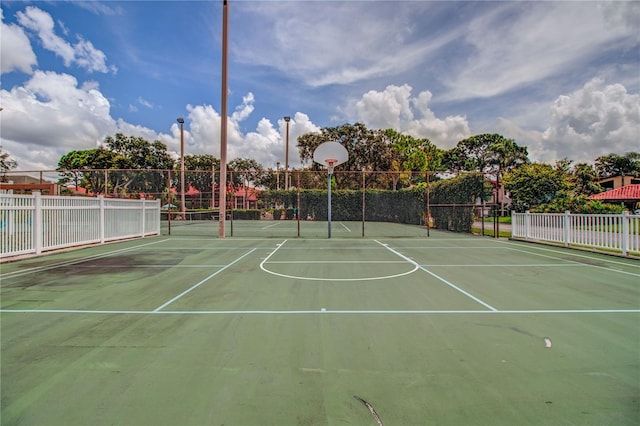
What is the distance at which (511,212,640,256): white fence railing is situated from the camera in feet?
27.0

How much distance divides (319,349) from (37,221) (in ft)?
29.6

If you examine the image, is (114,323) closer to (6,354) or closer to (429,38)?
(6,354)

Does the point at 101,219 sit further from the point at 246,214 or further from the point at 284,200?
the point at 246,214

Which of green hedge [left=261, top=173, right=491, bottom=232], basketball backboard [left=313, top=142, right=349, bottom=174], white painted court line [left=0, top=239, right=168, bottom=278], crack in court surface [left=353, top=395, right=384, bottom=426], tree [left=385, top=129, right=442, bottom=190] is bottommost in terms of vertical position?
crack in court surface [left=353, top=395, right=384, bottom=426]

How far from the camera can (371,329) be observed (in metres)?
3.31

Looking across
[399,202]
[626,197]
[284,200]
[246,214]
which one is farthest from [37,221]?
[626,197]

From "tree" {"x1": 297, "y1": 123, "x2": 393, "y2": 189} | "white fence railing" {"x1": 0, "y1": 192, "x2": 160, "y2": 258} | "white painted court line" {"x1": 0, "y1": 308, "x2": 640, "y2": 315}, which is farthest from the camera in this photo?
"tree" {"x1": 297, "y1": 123, "x2": 393, "y2": 189}

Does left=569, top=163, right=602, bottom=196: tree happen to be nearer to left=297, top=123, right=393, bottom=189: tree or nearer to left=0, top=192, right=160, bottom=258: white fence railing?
left=297, top=123, right=393, bottom=189: tree

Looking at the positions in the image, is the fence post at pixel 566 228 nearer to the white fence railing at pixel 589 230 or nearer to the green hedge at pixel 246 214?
the white fence railing at pixel 589 230

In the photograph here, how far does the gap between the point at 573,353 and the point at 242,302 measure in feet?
11.6

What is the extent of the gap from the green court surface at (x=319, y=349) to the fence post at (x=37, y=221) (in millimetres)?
2886

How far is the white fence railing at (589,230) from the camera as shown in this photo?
8242mm

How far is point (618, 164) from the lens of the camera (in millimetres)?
46969

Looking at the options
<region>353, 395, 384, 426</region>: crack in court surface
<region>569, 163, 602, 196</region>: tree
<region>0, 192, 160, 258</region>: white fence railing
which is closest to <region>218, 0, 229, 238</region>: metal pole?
<region>0, 192, 160, 258</region>: white fence railing
